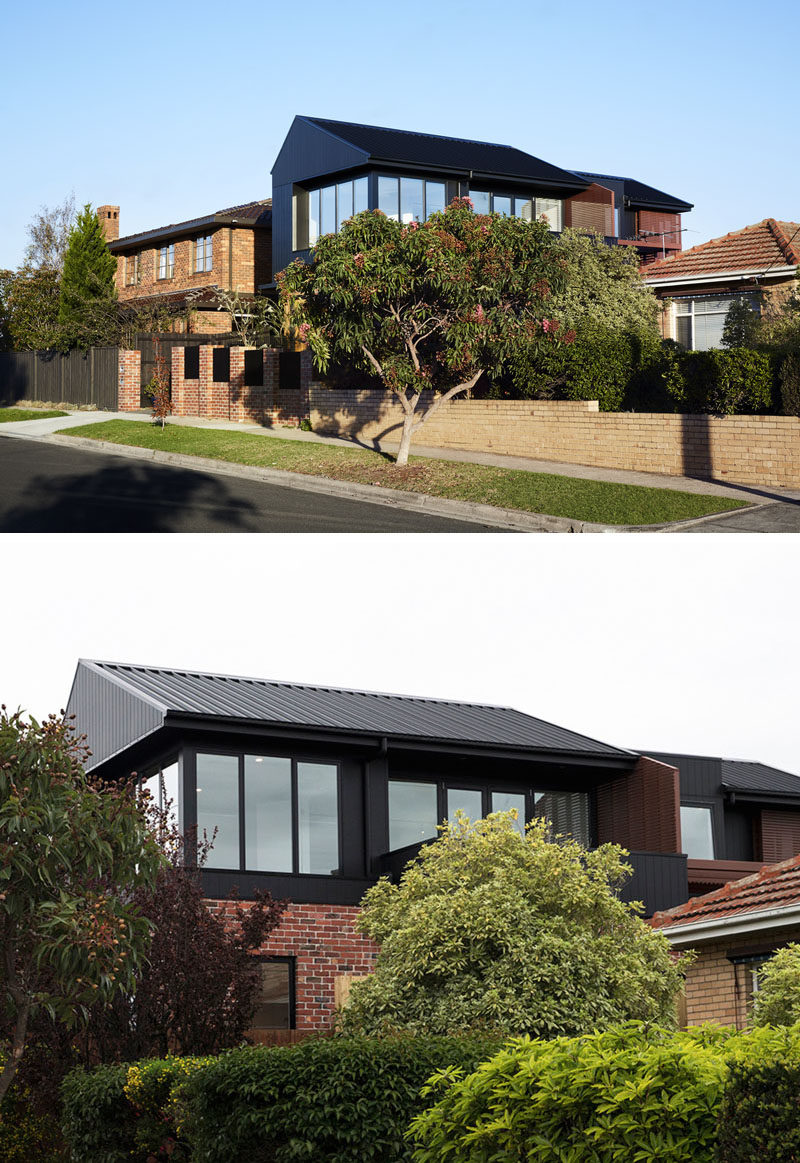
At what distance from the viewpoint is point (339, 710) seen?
2161cm

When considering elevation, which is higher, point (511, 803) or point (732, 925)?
point (732, 925)

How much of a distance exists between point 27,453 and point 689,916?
78.6 ft

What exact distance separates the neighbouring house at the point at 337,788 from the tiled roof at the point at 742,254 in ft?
70.2

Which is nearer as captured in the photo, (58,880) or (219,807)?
(58,880)

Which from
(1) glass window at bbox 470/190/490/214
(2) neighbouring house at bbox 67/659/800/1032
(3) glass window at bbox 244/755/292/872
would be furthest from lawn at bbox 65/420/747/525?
(1) glass window at bbox 470/190/490/214

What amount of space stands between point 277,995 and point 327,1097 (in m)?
10.3

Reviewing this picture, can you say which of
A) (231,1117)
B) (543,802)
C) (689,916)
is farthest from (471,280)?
(231,1117)

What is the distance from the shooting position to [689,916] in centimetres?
1516

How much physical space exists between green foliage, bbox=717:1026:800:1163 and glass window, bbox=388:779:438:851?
15504 millimetres

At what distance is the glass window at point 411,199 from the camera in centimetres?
4509

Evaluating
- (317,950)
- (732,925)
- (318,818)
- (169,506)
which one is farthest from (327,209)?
(732,925)

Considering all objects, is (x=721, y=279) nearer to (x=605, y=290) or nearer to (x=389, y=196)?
(x=605, y=290)

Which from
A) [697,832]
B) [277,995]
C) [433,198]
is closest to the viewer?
[277,995]

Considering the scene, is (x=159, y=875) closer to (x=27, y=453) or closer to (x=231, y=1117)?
(x=231, y=1117)
